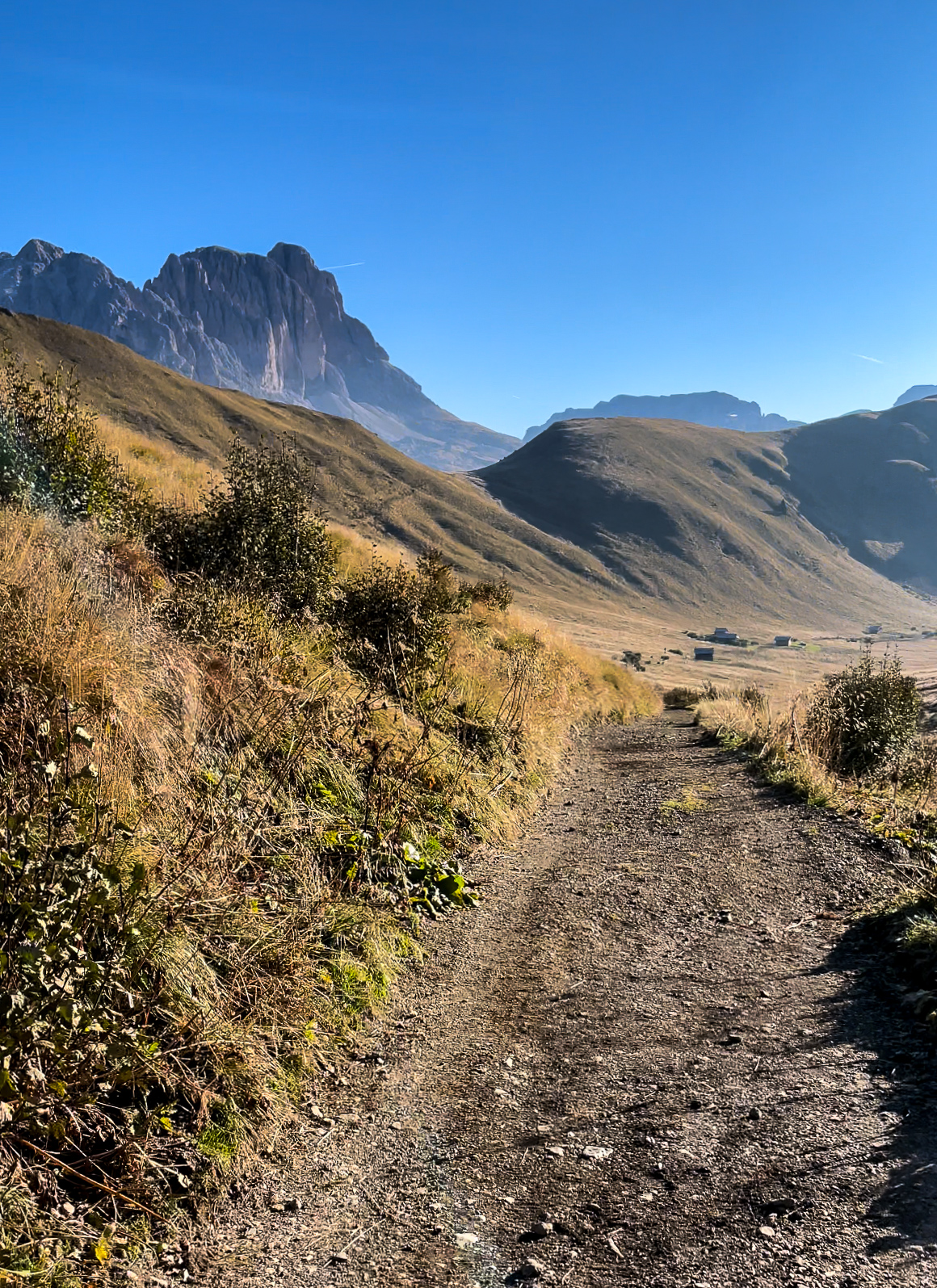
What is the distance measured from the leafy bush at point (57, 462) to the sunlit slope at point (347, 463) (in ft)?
200

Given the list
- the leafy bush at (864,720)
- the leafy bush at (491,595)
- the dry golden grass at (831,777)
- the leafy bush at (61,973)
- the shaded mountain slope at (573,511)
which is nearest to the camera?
the leafy bush at (61,973)

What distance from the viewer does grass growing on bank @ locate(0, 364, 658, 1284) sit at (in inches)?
105

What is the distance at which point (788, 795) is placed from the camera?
28.0 ft

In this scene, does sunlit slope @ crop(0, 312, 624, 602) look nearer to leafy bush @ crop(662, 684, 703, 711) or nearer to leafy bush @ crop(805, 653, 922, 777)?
leafy bush @ crop(662, 684, 703, 711)

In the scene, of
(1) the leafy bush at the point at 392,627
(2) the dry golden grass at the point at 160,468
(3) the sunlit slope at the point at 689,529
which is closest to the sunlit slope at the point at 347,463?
(3) the sunlit slope at the point at 689,529

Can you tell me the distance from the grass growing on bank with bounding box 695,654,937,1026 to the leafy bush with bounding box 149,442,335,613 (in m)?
5.94

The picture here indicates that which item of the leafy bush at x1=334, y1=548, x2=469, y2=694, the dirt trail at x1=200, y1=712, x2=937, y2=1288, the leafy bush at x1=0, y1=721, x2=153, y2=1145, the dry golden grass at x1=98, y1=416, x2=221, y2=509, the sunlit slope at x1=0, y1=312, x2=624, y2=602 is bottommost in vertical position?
the dirt trail at x1=200, y1=712, x2=937, y2=1288

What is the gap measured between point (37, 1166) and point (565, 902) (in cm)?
400

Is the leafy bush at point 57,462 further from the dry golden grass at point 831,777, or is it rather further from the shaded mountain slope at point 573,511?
the shaded mountain slope at point 573,511

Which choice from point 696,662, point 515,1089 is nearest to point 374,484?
point 696,662

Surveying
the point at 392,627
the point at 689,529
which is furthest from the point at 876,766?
the point at 689,529

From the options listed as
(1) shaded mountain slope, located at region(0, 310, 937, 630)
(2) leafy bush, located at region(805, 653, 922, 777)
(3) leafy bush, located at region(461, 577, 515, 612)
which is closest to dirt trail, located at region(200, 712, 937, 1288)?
(2) leafy bush, located at region(805, 653, 922, 777)

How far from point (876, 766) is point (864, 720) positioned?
1.01 metres

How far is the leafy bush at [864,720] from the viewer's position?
1045 cm
